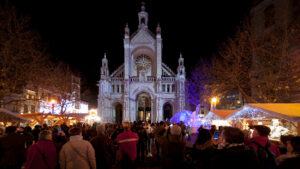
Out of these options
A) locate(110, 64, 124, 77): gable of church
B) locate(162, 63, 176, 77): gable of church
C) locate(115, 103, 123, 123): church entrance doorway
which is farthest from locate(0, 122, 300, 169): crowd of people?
locate(110, 64, 124, 77): gable of church

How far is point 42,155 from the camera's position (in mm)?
4730

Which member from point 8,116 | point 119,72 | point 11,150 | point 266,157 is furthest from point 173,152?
point 119,72

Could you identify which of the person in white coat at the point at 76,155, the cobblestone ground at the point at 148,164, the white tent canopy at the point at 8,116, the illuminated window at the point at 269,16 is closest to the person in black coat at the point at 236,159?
the person in white coat at the point at 76,155

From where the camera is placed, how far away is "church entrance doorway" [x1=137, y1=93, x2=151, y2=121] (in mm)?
41188

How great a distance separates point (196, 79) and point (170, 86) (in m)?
5.15

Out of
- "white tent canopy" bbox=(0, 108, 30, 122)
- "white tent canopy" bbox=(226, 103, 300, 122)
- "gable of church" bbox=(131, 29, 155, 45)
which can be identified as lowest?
"white tent canopy" bbox=(0, 108, 30, 122)

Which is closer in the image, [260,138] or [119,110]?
[260,138]

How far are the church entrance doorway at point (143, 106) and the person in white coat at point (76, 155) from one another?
36.2 metres

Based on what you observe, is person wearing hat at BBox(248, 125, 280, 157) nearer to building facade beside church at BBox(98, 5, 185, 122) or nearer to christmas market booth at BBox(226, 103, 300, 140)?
christmas market booth at BBox(226, 103, 300, 140)

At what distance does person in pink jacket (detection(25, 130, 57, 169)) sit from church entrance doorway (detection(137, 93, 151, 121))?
3627 centimetres

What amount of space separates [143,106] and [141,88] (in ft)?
12.8

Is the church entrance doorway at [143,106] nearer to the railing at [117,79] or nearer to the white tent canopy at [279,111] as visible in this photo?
the railing at [117,79]

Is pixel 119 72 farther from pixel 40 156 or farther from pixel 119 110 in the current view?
pixel 40 156

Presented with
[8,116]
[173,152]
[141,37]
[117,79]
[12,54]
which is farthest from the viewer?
[141,37]
